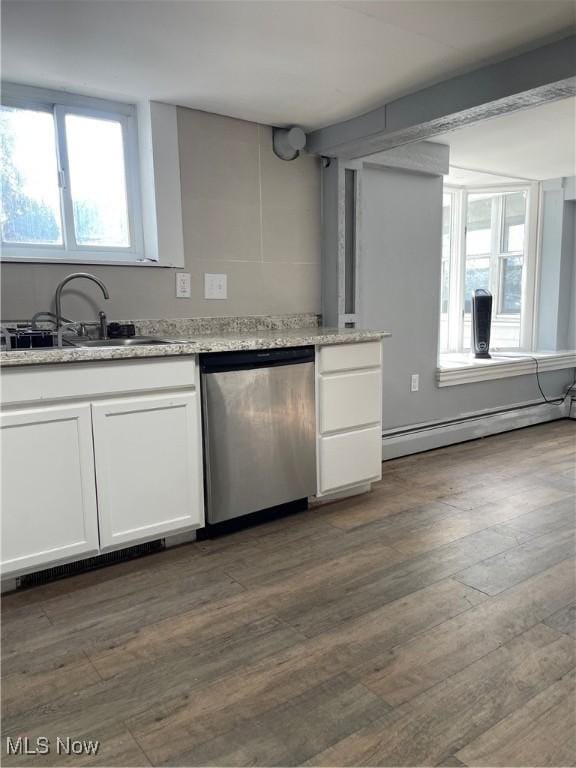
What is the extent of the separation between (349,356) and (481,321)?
214cm

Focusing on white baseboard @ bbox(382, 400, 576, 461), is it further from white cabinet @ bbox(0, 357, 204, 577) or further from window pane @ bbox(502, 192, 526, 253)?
white cabinet @ bbox(0, 357, 204, 577)

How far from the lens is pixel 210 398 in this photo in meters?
2.31

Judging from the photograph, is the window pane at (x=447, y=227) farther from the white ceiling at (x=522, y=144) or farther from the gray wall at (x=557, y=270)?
the gray wall at (x=557, y=270)

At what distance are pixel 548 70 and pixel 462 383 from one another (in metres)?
2.30

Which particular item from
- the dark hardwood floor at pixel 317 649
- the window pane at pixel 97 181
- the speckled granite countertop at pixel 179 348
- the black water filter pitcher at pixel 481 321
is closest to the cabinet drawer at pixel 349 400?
the speckled granite countertop at pixel 179 348

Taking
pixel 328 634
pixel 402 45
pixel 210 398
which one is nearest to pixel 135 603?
pixel 328 634

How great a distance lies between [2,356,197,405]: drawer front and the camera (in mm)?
1847

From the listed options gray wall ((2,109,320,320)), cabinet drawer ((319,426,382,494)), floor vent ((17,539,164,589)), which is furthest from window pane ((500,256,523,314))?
floor vent ((17,539,164,589))

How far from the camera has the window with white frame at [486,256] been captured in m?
4.61

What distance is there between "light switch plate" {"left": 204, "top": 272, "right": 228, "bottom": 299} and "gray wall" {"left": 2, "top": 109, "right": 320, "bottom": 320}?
28 mm

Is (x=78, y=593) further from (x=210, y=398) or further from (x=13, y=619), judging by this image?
(x=210, y=398)

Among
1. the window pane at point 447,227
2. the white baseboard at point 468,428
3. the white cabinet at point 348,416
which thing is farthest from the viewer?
the window pane at point 447,227

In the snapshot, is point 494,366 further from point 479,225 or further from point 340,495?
point 340,495

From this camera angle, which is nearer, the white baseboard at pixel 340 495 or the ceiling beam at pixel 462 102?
the ceiling beam at pixel 462 102
